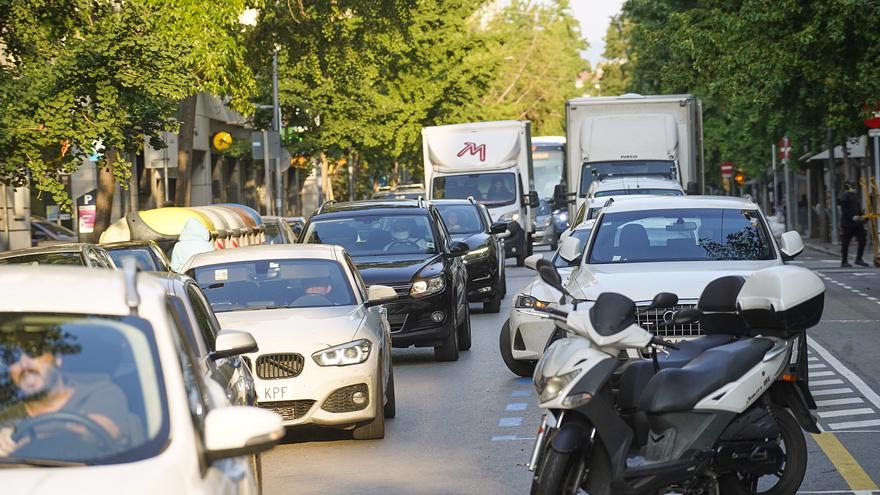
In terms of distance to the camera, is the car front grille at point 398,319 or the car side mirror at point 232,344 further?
the car front grille at point 398,319

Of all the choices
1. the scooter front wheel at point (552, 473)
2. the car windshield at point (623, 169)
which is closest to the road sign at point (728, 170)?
the car windshield at point (623, 169)

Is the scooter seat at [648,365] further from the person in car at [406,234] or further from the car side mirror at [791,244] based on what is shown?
the person in car at [406,234]

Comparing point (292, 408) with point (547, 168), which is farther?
point (547, 168)

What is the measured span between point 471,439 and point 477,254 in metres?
11.5

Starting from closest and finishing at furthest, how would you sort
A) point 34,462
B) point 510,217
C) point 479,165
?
point 34,462 < point 510,217 < point 479,165

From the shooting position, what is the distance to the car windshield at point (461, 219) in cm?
2639

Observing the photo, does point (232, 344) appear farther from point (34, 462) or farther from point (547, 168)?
point (547, 168)

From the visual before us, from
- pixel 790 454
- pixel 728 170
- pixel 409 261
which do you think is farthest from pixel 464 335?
pixel 728 170

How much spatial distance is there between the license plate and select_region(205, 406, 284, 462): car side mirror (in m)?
6.12

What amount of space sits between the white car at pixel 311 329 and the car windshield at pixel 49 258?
208cm

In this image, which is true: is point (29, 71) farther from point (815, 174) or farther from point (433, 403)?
point (815, 174)

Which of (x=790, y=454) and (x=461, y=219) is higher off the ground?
(x=461, y=219)

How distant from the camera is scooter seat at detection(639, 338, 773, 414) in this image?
24.2 ft

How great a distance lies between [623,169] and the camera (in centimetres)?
3347
